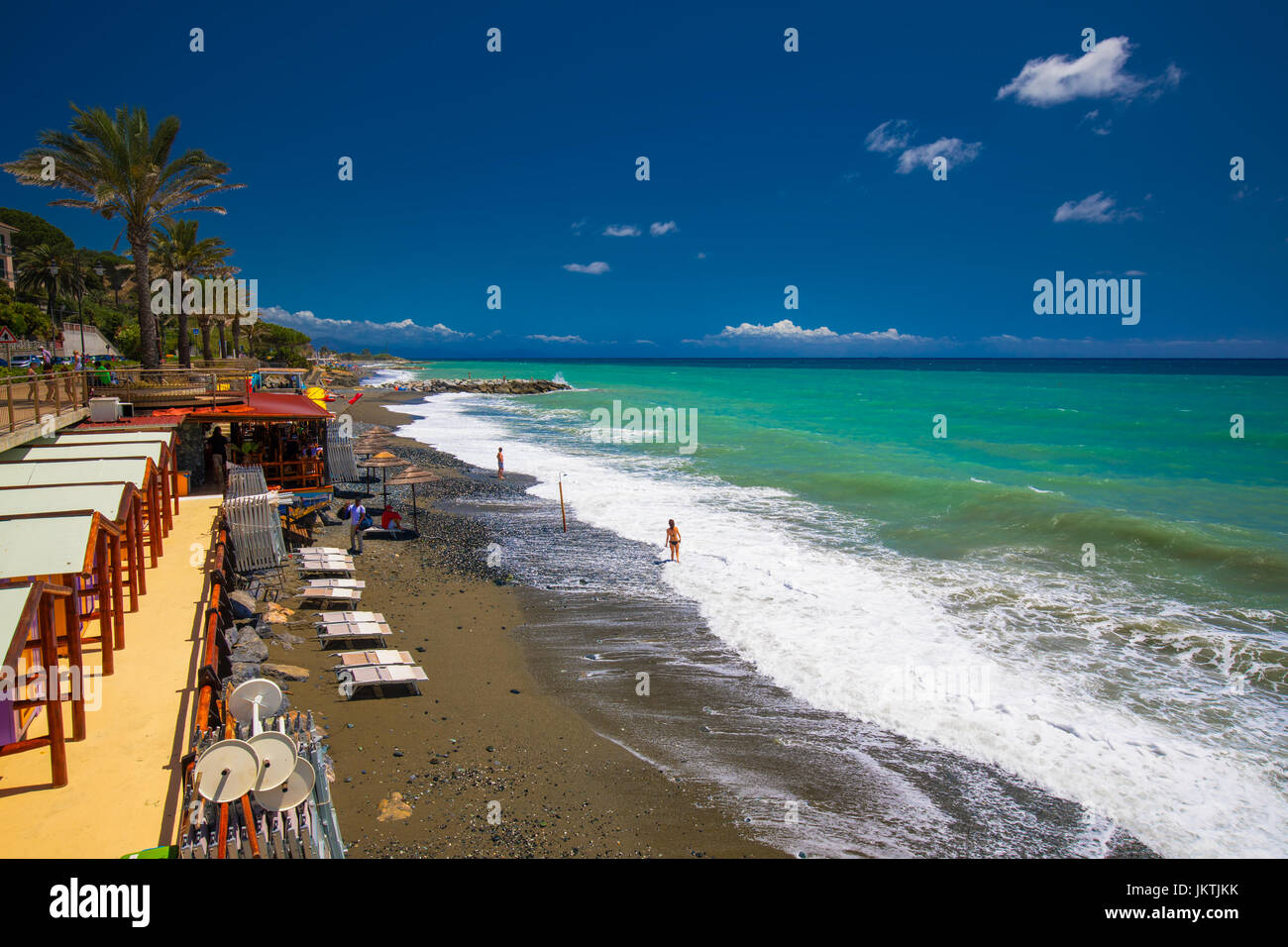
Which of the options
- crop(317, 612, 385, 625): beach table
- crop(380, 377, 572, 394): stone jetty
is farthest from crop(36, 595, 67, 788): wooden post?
crop(380, 377, 572, 394): stone jetty

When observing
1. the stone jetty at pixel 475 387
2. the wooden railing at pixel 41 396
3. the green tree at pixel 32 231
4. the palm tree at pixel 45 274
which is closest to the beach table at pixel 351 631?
the wooden railing at pixel 41 396

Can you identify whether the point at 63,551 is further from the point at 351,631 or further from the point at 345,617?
the point at 345,617

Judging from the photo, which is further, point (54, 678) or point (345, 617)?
point (345, 617)

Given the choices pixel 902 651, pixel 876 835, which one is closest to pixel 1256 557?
pixel 902 651

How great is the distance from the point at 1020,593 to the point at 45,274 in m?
78.2

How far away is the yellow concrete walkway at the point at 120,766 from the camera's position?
564cm

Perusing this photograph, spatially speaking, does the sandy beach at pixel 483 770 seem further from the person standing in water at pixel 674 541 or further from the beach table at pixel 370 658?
the person standing in water at pixel 674 541

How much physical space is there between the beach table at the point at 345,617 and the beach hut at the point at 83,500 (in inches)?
140

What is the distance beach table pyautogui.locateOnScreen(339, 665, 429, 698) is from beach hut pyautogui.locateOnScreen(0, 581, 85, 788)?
440 cm

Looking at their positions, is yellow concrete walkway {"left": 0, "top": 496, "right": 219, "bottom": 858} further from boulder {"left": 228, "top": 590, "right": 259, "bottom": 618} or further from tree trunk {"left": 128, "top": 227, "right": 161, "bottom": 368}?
tree trunk {"left": 128, "top": 227, "right": 161, "bottom": 368}

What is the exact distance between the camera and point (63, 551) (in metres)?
7.15

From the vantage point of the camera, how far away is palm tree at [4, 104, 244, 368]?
22.3 meters

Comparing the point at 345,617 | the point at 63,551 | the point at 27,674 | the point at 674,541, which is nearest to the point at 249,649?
the point at 345,617
